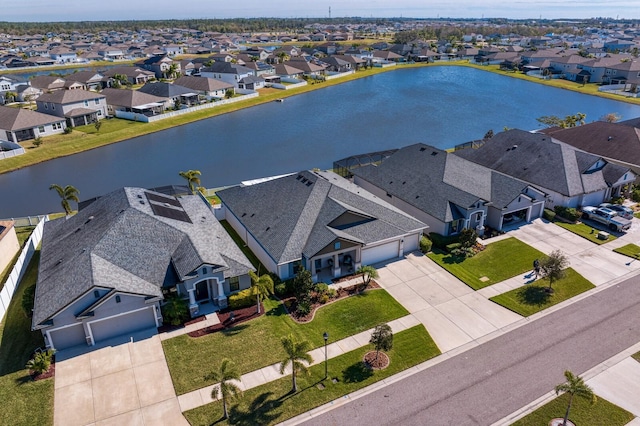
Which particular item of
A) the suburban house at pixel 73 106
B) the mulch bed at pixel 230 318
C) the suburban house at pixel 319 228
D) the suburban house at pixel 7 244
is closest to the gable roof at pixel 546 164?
the suburban house at pixel 319 228

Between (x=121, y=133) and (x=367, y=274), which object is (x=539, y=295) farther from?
(x=121, y=133)

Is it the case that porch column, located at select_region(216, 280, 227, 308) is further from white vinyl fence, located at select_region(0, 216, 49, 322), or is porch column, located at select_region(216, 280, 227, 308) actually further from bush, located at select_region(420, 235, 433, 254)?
bush, located at select_region(420, 235, 433, 254)

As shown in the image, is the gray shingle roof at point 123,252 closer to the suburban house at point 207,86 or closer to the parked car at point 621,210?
the parked car at point 621,210

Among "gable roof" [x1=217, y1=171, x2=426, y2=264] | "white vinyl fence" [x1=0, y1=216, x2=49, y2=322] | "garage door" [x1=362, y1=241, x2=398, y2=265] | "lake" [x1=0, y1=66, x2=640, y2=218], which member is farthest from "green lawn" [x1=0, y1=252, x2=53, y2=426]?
"lake" [x1=0, y1=66, x2=640, y2=218]

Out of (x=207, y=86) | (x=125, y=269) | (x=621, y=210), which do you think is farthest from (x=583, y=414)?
(x=207, y=86)

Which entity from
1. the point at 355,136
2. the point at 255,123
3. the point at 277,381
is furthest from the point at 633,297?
the point at 255,123

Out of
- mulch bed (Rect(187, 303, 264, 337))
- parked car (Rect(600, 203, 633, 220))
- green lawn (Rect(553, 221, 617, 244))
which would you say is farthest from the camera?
parked car (Rect(600, 203, 633, 220))
